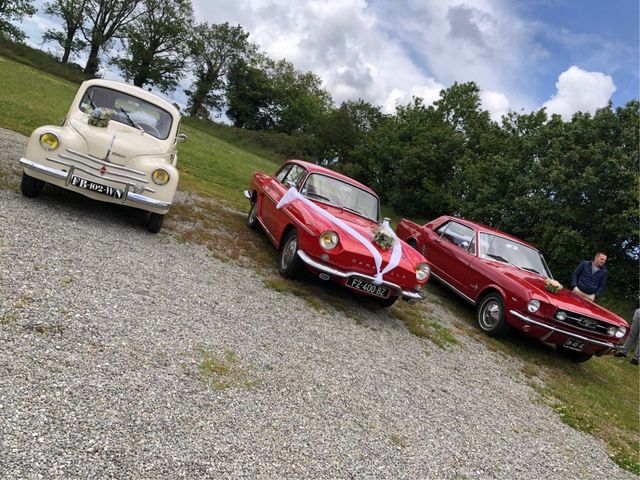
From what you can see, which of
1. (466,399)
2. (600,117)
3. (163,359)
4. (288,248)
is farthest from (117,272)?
(600,117)

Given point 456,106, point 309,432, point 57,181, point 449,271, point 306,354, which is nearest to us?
point 309,432

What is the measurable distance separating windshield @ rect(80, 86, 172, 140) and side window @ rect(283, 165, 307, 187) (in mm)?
2123

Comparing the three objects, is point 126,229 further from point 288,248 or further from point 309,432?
point 309,432

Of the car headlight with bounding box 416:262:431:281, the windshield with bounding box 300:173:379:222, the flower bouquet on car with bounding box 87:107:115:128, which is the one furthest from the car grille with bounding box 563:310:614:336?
the flower bouquet on car with bounding box 87:107:115:128

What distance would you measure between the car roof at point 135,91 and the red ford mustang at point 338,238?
2206mm

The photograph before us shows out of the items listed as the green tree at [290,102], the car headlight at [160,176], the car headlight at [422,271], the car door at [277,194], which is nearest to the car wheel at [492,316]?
the car headlight at [422,271]

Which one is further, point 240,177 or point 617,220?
point 240,177

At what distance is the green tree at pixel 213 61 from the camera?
5831 cm

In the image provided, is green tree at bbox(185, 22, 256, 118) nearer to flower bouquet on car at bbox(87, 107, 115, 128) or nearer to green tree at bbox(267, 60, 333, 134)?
green tree at bbox(267, 60, 333, 134)

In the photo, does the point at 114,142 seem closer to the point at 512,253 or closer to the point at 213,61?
the point at 512,253

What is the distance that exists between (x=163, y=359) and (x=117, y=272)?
1.67 metres

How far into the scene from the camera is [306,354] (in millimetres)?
4512

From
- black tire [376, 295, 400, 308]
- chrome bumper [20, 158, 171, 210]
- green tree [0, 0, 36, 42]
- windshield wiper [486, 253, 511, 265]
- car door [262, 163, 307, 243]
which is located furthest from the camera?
green tree [0, 0, 36, 42]

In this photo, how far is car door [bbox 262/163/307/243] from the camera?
7.20 metres
